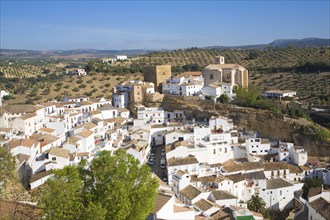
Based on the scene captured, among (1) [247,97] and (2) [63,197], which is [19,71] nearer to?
(1) [247,97]

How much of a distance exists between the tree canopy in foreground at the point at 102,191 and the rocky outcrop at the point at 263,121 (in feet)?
71.0

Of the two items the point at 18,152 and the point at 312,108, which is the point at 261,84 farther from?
the point at 18,152

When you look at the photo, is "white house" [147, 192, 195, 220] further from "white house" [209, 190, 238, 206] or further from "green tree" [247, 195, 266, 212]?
"green tree" [247, 195, 266, 212]

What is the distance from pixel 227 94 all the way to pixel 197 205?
18.3 m

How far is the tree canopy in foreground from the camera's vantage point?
9742 millimetres

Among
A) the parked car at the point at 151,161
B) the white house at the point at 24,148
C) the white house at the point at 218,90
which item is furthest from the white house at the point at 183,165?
the white house at the point at 218,90

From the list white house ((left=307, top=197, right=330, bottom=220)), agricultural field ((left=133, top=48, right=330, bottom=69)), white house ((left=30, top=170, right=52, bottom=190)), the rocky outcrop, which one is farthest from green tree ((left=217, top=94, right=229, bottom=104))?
agricultural field ((left=133, top=48, right=330, bottom=69))

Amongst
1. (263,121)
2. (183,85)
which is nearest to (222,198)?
(263,121)

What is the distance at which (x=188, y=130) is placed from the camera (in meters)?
30.0

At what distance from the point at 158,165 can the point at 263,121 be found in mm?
10282

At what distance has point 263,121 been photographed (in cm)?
3194

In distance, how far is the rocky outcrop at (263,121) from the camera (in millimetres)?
29594

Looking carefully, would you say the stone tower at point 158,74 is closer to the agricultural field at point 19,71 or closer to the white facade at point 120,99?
the white facade at point 120,99

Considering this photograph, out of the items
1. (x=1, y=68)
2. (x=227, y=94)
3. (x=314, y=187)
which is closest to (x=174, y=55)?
(x=1, y=68)
